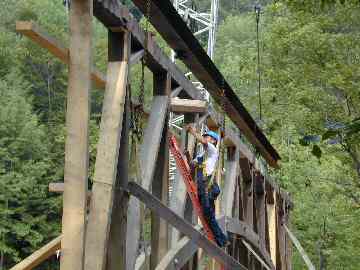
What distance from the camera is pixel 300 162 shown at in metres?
27.5

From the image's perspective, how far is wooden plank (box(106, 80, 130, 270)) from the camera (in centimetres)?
479

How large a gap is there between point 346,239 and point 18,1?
131 ft

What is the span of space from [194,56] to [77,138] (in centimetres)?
266

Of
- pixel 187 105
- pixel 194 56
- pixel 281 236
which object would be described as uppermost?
pixel 194 56

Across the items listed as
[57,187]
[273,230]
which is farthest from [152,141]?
[273,230]

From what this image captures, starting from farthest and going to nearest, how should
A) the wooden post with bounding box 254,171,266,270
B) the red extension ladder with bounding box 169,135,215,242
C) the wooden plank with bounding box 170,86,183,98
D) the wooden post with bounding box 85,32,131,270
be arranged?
the wooden post with bounding box 254,171,266,270 < the wooden plank with bounding box 170,86,183,98 < the red extension ladder with bounding box 169,135,215,242 < the wooden post with bounding box 85,32,131,270

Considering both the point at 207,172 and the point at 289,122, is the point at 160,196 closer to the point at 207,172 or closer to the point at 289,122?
the point at 207,172

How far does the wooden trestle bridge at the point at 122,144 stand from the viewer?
14.0 ft

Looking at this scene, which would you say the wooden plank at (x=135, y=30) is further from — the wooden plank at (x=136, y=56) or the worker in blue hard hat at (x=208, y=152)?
the worker in blue hard hat at (x=208, y=152)

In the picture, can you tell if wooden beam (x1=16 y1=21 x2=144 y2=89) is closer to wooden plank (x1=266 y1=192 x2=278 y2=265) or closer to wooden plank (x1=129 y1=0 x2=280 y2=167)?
wooden plank (x1=129 y1=0 x2=280 y2=167)

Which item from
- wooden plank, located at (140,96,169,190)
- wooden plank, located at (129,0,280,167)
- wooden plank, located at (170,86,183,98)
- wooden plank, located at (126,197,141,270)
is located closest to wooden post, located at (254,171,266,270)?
wooden plank, located at (129,0,280,167)

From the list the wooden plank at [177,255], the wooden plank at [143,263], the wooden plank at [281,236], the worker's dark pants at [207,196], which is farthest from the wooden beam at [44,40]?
the wooden plank at [281,236]

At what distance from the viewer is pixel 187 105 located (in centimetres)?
727

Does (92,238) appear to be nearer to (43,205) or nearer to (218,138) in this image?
(218,138)
